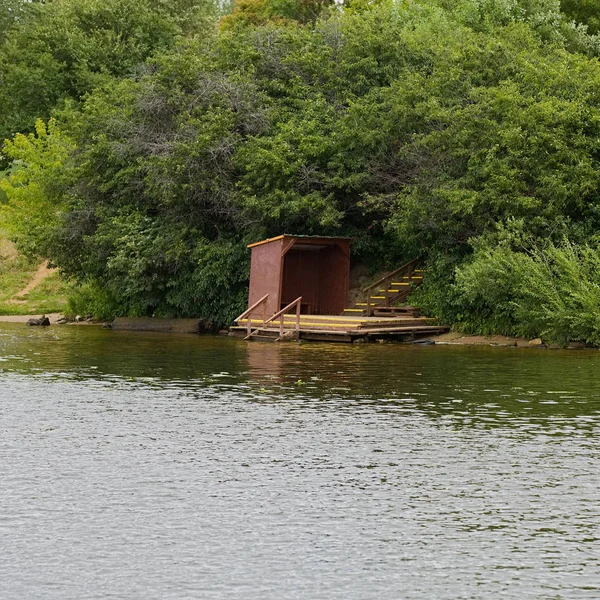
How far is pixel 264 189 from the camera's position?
126 feet

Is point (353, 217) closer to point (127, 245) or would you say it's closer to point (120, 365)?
point (127, 245)

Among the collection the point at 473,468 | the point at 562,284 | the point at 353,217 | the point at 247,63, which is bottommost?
the point at 473,468

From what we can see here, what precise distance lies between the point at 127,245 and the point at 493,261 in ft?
47.3

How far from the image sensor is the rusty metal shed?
37438 mm

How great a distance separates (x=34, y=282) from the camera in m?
60.2

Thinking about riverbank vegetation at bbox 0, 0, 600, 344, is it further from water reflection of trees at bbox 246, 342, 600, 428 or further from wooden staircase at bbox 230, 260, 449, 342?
water reflection of trees at bbox 246, 342, 600, 428

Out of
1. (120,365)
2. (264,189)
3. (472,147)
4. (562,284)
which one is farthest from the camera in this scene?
(264,189)

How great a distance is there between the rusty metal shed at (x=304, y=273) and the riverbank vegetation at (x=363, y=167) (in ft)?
3.15

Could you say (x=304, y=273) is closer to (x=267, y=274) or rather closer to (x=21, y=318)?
(x=267, y=274)

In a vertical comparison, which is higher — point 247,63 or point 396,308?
point 247,63

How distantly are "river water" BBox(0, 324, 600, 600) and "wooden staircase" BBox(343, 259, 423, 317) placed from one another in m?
14.5

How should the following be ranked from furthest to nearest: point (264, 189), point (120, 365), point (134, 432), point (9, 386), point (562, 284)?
point (264, 189) < point (562, 284) < point (120, 365) < point (9, 386) < point (134, 432)

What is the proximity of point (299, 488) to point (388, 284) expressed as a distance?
87.7 ft

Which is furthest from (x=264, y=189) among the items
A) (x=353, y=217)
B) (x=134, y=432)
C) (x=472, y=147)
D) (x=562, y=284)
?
(x=134, y=432)
